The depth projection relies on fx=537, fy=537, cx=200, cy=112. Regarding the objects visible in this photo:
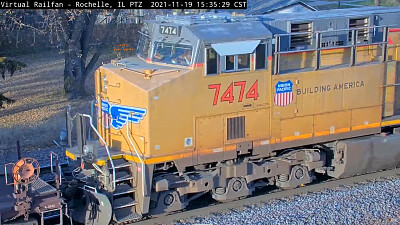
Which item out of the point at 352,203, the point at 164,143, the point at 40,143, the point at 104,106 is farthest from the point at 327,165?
the point at 40,143

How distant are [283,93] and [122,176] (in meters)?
3.62

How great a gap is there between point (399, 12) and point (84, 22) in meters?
12.8

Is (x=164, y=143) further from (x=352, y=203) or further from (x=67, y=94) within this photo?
(x=67, y=94)

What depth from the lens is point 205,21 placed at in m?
10.4

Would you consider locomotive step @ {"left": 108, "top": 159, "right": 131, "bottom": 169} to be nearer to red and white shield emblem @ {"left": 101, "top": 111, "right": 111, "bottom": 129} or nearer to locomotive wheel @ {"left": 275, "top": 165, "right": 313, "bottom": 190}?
red and white shield emblem @ {"left": 101, "top": 111, "right": 111, "bottom": 129}

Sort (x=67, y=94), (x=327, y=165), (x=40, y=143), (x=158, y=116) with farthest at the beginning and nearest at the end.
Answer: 1. (x=67, y=94)
2. (x=40, y=143)
3. (x=327, y=165)
4. (x=158, y=116)

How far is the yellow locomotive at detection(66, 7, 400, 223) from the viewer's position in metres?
9.82

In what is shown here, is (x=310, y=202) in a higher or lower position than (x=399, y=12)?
lower

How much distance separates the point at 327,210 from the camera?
34.6ft

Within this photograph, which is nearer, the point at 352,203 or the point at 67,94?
the point at 352,203

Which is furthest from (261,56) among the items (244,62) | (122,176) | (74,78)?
(74,78)

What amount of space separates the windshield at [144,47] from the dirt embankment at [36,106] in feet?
20.7

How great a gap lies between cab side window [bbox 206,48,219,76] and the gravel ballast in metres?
2.78

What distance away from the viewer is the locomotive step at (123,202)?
9772 millimetres
